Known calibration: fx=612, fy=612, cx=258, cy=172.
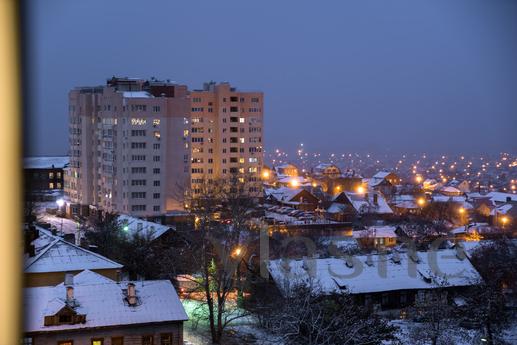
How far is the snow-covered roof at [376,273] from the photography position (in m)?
7.03

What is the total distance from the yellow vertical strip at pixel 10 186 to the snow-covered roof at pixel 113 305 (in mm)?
3986

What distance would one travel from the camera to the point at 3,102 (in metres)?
0.72

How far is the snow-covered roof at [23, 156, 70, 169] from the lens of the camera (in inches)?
31.6

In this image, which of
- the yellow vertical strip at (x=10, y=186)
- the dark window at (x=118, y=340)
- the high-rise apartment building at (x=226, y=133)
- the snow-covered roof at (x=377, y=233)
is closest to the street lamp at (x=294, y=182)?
the high-rise apartment building at (x=226, y=133)

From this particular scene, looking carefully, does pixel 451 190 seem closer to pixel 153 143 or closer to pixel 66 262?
pixel 153 143

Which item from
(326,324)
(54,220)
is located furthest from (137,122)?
(326,324)

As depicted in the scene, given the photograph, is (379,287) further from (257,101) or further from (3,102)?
(257,101)

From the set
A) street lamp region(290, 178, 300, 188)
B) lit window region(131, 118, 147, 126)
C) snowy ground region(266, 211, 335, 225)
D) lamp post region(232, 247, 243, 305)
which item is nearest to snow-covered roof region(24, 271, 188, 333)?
lamp post region(232, 247, 243, 305)

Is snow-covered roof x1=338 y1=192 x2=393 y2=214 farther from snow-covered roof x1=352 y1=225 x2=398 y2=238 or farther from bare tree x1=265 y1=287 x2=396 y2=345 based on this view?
bare tree x1=265 y1=287 x2=396 y2=345

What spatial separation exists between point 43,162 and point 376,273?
5479 mm

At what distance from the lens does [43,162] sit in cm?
264

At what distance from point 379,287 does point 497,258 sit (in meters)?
2.03

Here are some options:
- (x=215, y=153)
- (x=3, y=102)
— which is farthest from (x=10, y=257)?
(x=215, y=153)

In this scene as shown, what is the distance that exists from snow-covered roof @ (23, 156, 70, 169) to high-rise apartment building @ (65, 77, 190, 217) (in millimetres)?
1238
